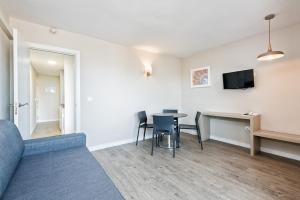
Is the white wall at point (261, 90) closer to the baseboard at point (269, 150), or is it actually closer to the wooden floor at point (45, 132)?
the baseboard at point (269, 150)

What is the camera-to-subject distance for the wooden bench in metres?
2.53

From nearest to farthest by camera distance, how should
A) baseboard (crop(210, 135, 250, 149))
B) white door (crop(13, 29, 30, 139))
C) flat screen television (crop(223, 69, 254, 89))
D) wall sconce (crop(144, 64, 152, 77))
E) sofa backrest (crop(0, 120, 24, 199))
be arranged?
sofa backrest (crop(0, 120, 24, 199)), white door (crop(13, 29, 30, 139)), flat screen television (crop(223, 69, 254, 89)), baseboard (crop(210, 135, 250, 149)), wall sconce (crop(144, 64, 152, 77))

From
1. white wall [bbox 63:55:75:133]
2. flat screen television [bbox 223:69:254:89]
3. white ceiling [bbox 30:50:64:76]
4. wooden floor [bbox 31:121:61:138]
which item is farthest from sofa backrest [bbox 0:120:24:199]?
flat screen television [bbox 223:69:254:89]

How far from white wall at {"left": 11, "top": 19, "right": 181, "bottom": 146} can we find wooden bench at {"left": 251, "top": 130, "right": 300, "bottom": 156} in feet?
7.81

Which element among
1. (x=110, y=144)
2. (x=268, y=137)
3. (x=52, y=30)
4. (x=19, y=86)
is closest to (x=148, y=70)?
(x=110, y=144)

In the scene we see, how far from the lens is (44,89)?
25.5ft

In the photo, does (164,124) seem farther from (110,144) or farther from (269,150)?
(269,150)

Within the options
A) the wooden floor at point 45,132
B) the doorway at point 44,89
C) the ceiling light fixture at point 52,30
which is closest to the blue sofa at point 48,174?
the doorway at point 44,89

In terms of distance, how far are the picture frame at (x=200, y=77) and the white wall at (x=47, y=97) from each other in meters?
7.16

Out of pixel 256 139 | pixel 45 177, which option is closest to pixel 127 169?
pixel 45 177

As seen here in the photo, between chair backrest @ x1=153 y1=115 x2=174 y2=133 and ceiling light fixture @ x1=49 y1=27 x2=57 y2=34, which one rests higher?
ceiling light fixture @ x1=49 y1=27 x2=57 y2=34

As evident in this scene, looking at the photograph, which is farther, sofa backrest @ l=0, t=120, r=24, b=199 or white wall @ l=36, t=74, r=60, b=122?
white wall @ l=36, t=74, r=60, b=122

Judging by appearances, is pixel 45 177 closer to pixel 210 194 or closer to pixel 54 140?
→ pixel 54 140

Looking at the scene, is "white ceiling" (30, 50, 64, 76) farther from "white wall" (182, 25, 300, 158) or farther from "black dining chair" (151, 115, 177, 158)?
"white wall" (182, 25, 300, 158)
